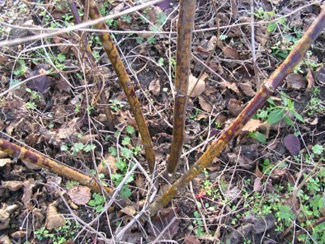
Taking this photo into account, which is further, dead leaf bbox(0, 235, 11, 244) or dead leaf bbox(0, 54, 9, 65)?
dead leaf bbox(0, 54, 9, 65)

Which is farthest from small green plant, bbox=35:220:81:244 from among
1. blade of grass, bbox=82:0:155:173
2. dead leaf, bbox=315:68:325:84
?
dead leaf, bbox=315:68:325:84

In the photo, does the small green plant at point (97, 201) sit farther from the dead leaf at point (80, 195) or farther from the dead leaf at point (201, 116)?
the dead leaf at point (201, 116)

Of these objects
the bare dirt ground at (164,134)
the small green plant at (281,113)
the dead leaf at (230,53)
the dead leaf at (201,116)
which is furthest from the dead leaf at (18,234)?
the dead leaf at (230,53)

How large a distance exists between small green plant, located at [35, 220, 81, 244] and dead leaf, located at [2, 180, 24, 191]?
205 mm

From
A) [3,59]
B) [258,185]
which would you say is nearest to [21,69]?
[3,59]

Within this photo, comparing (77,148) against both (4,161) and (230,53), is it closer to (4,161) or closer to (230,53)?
(4,161)

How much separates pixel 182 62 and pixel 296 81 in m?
1.05

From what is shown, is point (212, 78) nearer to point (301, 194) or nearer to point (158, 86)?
point (158, 86)

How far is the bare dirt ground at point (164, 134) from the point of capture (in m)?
1.54

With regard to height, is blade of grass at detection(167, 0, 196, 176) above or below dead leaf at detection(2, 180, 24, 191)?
above

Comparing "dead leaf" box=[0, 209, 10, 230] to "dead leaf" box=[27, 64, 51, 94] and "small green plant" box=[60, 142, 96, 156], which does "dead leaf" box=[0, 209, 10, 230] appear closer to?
"small green plant" box=[60, 142, 96, 156]

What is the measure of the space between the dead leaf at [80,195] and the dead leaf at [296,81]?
44.4 inches

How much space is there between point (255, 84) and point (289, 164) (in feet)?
1.45

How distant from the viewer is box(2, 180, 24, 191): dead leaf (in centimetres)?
157
